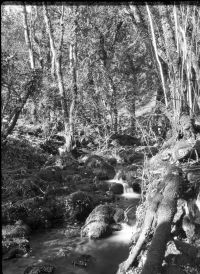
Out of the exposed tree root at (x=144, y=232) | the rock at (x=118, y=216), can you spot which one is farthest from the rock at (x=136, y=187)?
the exposed tree root at (x=144, y=232)

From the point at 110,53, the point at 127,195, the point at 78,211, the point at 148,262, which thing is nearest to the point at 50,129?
the point at 110,53

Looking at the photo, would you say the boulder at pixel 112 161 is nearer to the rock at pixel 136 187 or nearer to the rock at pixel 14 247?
the rock at pixel 136 187

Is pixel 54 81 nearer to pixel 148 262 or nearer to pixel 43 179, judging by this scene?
pixel 43 179

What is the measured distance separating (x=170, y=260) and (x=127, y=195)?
822cm

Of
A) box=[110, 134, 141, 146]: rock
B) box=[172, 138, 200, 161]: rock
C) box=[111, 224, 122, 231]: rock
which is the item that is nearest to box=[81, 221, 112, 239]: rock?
box=[111, 224, 122, 231]: rock

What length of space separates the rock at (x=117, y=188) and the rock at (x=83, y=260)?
15.6 ft

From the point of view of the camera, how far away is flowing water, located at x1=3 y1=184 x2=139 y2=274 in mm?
7441

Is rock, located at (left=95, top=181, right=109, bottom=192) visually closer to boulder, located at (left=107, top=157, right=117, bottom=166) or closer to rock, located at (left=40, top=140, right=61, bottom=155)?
boulder, located at (left=107, top=157, right=117, bottom=166)

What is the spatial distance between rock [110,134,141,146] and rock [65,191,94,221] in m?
8.66

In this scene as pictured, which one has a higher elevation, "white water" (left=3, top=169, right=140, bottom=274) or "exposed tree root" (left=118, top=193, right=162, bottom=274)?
"exposed tree root" (left=118, top=193, right=162, bottom=274)

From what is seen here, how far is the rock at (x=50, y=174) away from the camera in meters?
12.6

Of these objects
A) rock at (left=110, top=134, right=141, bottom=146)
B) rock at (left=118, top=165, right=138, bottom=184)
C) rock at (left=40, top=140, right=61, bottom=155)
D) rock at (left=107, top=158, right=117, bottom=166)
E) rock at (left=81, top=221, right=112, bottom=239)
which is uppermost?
rock at (left=110, top=134, right=141, bottom=146)

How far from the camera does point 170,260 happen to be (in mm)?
4121

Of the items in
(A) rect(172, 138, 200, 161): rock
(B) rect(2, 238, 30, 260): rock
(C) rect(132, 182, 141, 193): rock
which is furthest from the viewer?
(C) rect(132, 182, 141, 193): rock
